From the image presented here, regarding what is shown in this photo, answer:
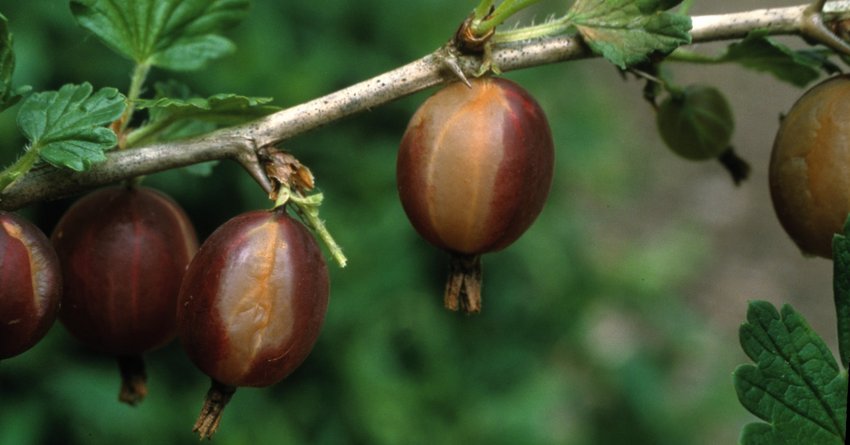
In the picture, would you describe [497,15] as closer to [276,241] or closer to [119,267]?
[276,241]

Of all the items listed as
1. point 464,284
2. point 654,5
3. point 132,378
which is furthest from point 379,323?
point 654,5

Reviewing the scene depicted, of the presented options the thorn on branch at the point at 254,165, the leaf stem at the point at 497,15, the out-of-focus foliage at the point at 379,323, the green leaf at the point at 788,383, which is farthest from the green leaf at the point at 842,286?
the out-of-focus foliage at the point at 379,323

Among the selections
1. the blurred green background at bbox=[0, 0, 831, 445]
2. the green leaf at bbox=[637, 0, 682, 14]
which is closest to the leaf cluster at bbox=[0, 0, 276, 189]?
the green leaf at bbox=[637, 0, 682, 14]

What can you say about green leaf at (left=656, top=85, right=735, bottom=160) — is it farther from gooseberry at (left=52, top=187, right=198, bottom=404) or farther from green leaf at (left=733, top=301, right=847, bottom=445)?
gooseberry at (left=52, top=187, right=198, bottom=404)

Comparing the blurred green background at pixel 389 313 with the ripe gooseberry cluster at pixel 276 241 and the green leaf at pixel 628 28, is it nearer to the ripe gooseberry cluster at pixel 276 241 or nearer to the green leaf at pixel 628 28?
the ripe gooseberry cluster at pixel 276 241

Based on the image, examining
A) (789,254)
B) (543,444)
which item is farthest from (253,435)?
(789,254)
